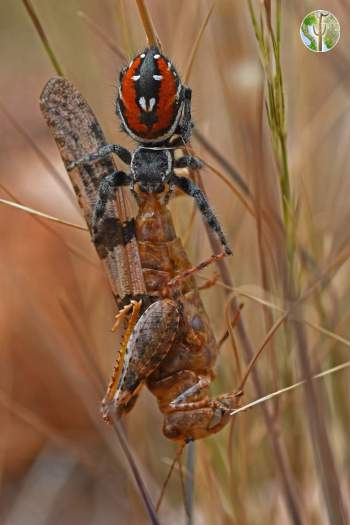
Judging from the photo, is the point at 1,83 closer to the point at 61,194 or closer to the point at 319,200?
the point at 61,194

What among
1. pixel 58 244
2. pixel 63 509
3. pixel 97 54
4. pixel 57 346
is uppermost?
pixel 97 54

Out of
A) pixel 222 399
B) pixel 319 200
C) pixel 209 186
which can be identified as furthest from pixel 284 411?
pixel 209 186

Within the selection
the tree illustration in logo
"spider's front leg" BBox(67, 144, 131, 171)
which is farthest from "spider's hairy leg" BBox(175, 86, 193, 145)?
the tree illustration in logo

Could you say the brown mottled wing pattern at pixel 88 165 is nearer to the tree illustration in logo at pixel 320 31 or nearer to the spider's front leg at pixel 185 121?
the spider's front leg at pixel 185 121

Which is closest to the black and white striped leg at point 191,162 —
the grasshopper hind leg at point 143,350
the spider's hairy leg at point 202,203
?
the spider's hairy leg at point 202,203

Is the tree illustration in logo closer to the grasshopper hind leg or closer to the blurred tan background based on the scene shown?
the blurred tan background
